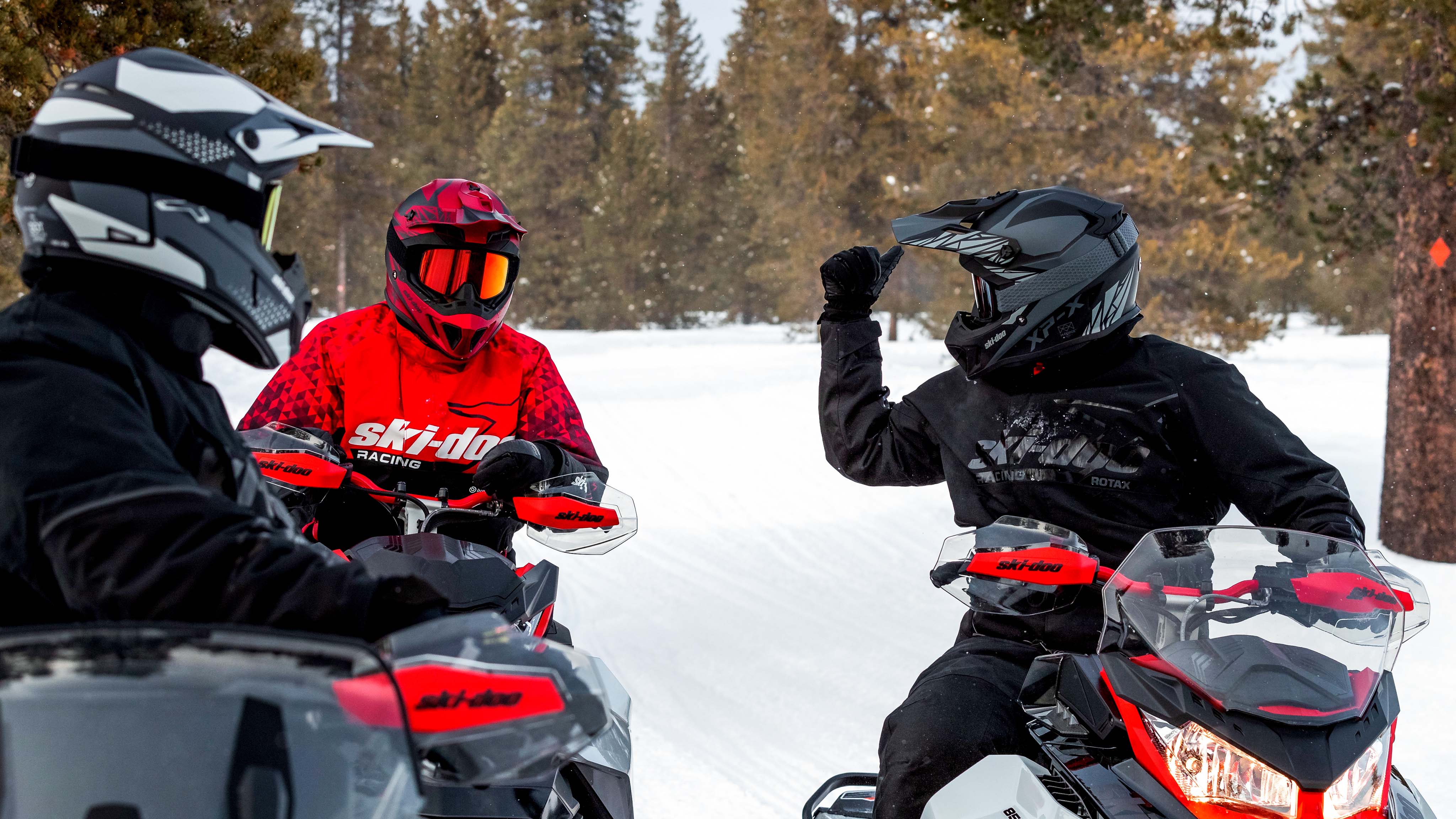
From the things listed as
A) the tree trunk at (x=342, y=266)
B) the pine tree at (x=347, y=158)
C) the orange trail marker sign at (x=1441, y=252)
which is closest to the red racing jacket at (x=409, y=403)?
the orange trail marker sign at (x=1441, y=252)

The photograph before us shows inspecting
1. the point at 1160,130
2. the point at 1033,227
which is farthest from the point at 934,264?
the point at 1033,227

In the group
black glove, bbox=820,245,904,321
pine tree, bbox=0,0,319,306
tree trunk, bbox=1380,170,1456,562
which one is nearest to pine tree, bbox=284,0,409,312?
pine tree, bbox=0,0,319,306

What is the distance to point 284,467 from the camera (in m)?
2.60

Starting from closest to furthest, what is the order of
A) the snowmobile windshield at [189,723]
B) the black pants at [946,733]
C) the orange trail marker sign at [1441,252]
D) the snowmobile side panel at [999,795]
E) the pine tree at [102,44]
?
the snowmobile windshield at [189,723] < the snowmobile side panel at [999,795] < the black pants at [946,733] < the pine tree at [102,44] < the orange trail marker sign at [1441,252]

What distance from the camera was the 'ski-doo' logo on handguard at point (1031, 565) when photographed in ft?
7.02

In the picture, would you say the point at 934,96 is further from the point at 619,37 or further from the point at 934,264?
the point at 619,37

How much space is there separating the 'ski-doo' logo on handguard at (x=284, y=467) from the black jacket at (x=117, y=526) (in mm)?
1331

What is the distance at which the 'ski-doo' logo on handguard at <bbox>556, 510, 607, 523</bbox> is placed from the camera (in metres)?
2.70

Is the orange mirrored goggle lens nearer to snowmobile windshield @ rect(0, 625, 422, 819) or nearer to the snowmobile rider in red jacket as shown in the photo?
the snowmobile rider in red jacket

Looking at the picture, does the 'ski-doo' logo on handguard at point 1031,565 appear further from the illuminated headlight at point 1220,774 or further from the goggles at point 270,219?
the goggles at point 270,219

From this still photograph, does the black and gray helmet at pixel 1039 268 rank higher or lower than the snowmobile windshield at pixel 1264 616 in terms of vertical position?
higher

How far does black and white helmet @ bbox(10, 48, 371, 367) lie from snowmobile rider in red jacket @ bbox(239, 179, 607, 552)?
1.53 m

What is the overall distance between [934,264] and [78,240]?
20899mm

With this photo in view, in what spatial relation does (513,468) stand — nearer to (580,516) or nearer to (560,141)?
(580,516)
